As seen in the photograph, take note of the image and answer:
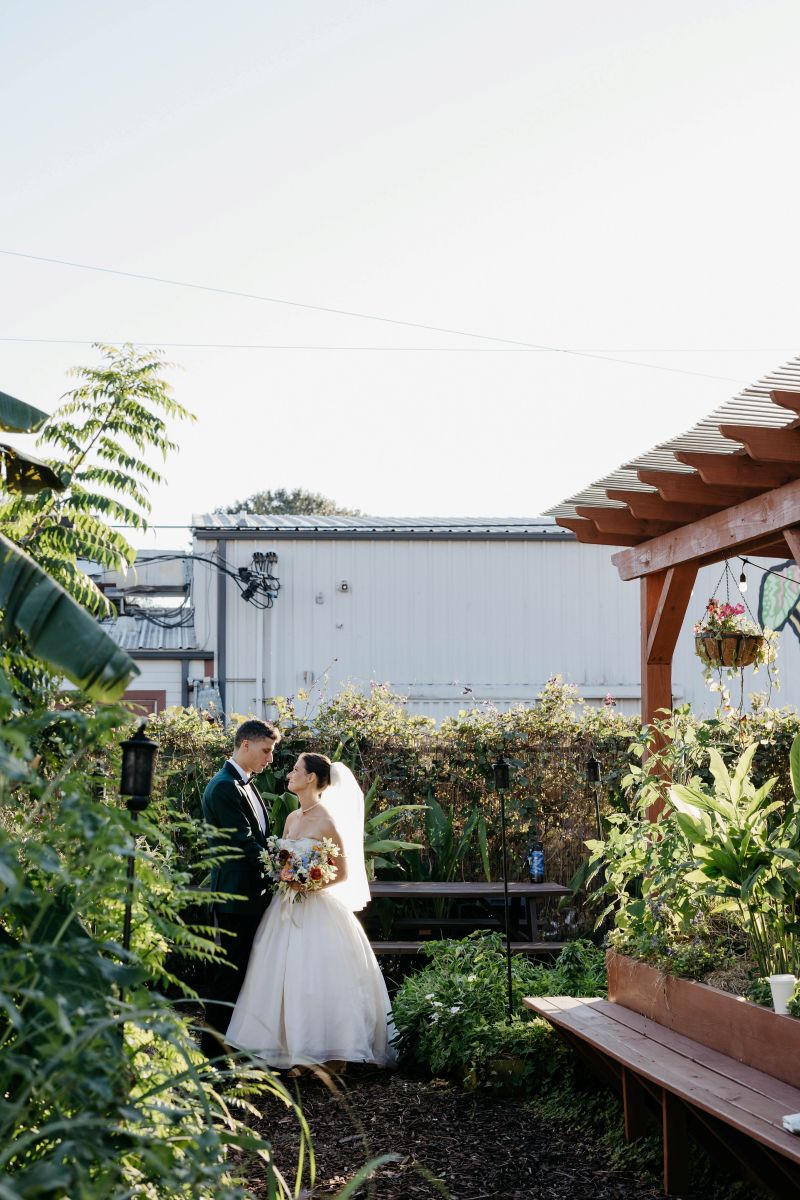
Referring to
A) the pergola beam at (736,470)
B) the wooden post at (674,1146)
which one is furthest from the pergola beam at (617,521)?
the wooden post at (674,1146)

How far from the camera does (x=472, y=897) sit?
9500 mm

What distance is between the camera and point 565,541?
18.5 metres

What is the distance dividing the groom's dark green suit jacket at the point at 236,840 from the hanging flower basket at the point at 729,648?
9.90 feet

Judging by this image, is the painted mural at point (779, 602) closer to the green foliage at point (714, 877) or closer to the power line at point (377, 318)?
the power line at point (377, 318)

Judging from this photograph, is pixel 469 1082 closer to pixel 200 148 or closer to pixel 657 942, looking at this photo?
pixel 657 942

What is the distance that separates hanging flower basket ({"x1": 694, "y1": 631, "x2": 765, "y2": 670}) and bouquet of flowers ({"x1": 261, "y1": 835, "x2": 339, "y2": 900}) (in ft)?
8.81

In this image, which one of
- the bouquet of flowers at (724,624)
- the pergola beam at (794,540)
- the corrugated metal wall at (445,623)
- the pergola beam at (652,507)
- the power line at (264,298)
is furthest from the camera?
the corrugated metal wall at (445,623)

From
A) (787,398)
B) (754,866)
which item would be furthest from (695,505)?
(754,866)

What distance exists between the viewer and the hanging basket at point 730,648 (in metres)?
7.76

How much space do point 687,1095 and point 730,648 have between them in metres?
3.81

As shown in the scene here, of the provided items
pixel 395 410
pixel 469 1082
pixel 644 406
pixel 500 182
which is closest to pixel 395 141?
pixel 500 182

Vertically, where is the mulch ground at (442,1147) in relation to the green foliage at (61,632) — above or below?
below

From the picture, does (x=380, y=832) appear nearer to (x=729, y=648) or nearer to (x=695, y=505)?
(x=729, y=648)

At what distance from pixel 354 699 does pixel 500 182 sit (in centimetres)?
432
